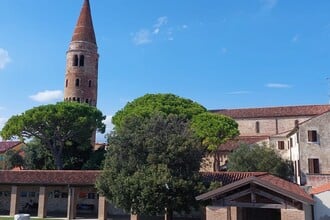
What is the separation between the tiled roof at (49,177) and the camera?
30266 millimetres

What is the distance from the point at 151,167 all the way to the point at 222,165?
1176 inches

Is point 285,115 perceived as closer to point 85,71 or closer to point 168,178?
point 85,71

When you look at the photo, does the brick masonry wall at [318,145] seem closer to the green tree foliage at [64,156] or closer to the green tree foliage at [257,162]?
the green tree foliage at [257,162]

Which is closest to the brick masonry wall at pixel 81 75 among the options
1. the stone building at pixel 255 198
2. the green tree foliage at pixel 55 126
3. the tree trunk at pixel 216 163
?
the green tree foliage at pixel 55 126

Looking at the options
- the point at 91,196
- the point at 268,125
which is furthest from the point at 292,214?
the point at 268,125

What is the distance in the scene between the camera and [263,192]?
1725 centimetres

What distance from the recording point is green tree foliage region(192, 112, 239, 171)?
41562 millimetres

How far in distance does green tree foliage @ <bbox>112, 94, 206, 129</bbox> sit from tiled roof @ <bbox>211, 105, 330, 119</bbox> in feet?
47.5

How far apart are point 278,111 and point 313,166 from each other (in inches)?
812

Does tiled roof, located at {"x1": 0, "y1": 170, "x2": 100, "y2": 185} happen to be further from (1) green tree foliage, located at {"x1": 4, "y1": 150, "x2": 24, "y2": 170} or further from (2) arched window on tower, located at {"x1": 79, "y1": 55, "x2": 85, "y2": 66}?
(2) arched window on tower, located at {"x1": 79, "y1": 55, "x2": 85, "y2": 66}

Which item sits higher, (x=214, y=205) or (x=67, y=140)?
(x=67, y=140)

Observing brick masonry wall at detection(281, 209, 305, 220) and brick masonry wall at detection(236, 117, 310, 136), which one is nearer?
brick masonry wall at detection(281, 209, 305, 220)

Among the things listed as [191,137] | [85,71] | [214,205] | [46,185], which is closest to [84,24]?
[85,71]

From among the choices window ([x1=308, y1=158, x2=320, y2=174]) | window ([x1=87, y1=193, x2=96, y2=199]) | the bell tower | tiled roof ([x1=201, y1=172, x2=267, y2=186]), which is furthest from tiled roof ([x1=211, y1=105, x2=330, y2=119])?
tiled roof ([x1=201, y1=172, x2=267, y2=186])
